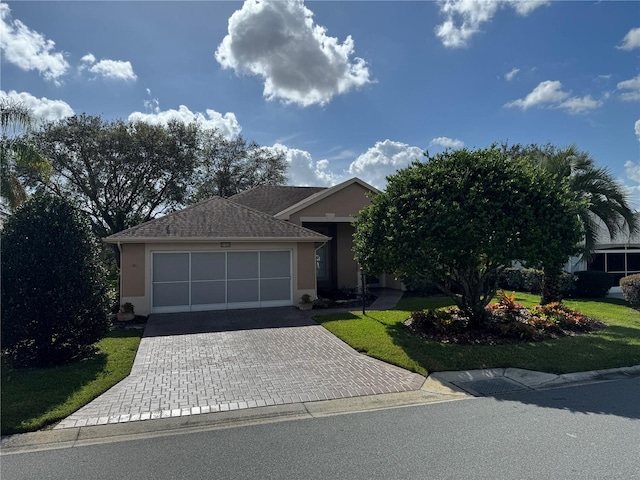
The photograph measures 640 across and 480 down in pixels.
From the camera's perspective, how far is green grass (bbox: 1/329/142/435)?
18.5 feet

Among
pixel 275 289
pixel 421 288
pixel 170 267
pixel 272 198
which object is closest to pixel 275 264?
pixel 275 289

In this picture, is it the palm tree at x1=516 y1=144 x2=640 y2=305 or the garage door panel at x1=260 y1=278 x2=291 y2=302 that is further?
the garage door panel at x1=260 y1=278 x2=291 y2=302

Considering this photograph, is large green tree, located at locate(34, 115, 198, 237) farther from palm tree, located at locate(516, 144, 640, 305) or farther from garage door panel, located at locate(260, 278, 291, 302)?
palm tree, located at locate(516, 144, 640, 305)

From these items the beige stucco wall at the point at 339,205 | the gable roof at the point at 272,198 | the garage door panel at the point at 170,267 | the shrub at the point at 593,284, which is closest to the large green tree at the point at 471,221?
the garage door panel at the point at 170,267

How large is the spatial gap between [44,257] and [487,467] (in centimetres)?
846

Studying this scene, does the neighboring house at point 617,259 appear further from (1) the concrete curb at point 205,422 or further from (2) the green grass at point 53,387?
(2) the green grass at point 53,387

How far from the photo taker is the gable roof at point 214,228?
1409 centimetres

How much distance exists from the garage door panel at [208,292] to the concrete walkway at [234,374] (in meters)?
2.73

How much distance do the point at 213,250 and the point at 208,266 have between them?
2.04 feet

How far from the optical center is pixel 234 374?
7699 millimetres

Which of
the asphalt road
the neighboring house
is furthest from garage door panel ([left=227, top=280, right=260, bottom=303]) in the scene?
the neighboring house

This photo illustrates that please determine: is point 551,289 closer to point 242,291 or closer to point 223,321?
point 242,291

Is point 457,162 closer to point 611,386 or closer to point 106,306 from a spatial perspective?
point 611,386

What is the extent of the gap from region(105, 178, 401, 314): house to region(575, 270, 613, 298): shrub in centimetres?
1187
